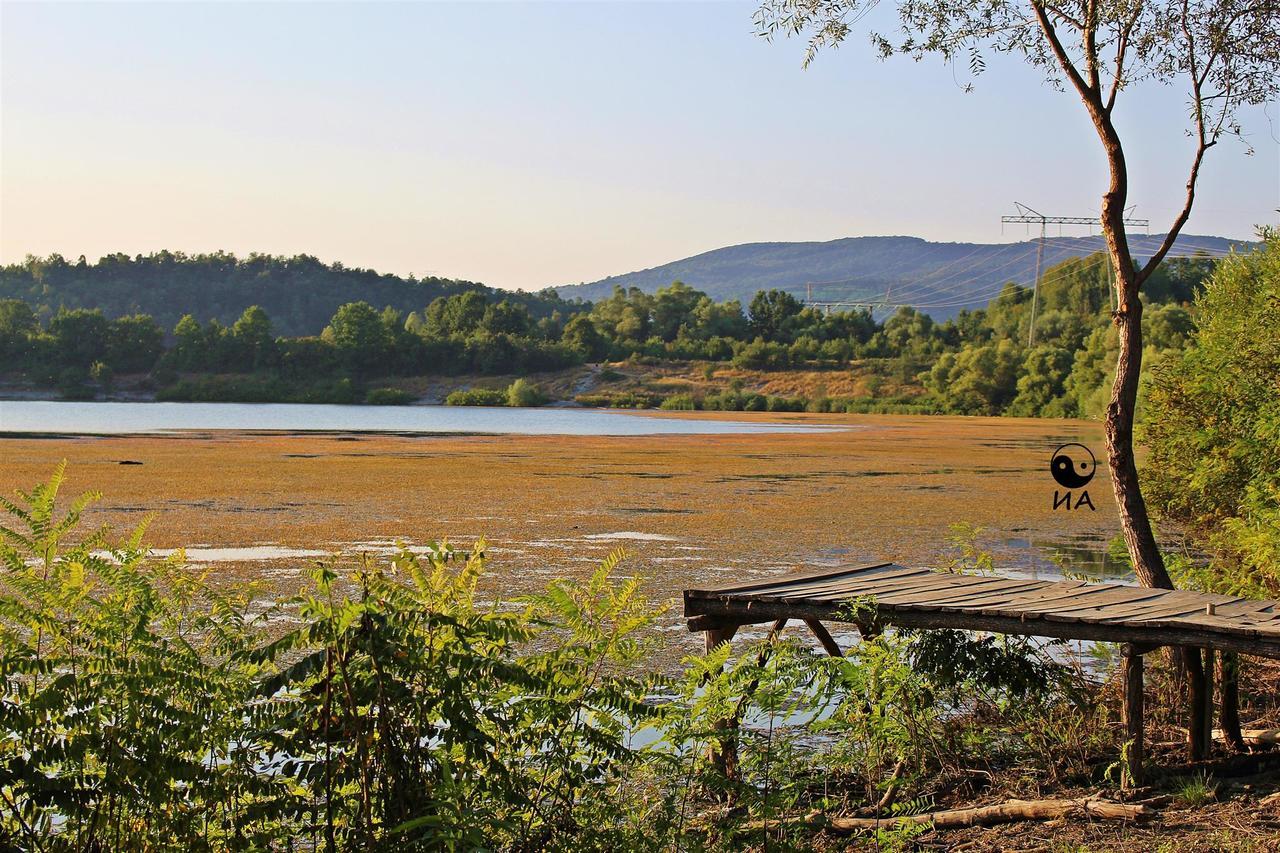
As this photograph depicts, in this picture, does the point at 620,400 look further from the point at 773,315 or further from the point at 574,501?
the point at 574,501

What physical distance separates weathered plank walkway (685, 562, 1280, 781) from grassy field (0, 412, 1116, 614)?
0.68 metres

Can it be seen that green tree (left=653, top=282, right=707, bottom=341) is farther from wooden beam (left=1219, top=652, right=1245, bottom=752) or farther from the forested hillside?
wooden beam (left=1219, top=652, right=1245, bottom=752)

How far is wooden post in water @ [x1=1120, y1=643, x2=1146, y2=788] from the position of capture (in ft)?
20.8

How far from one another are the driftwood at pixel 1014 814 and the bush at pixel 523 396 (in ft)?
363

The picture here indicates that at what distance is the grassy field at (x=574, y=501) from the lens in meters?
16.9

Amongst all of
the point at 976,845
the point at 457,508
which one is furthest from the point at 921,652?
the point at 457,508

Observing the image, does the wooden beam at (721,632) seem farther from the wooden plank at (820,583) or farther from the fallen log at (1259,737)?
the fallen log at (1259,737)

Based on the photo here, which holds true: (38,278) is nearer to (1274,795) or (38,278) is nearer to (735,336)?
(735,336)

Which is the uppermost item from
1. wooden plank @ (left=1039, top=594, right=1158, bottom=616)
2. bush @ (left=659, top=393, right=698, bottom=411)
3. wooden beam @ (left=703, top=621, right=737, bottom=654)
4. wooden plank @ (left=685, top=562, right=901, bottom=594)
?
wooden plank @ (left=1039, top=594, right=1158, bottom=616)

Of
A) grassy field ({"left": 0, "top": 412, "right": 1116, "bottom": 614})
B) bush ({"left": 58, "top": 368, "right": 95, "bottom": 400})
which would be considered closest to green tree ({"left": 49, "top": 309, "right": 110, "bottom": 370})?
bush ({"left": 58, "top": 368, "right": 95, "bottom": 400})

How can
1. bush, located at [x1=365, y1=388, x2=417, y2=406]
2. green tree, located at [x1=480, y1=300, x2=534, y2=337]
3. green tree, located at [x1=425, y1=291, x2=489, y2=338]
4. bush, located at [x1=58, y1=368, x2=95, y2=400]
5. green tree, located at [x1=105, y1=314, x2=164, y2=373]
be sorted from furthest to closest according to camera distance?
1. green tree, located at [x1=425, y1=291, x2=489, y2=338]
2. green tree, located at [x1=480, y1=300, x2=534, y2=337]
3. green tree, located at [x1=105, y1=314, x2=164, y2=373]
4. bush, located at [x1=365, y1=388, x2=417, y2=406]
5. bush, located at [x1=58, y1=368, x2=95, y2=400]

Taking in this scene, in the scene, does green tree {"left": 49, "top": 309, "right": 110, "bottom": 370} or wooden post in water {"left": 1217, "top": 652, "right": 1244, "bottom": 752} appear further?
green tree {"left": 49, "top": 309, "right": 110, "bottom": 370}

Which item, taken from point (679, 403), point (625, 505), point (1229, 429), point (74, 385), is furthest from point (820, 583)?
point (74, 385)

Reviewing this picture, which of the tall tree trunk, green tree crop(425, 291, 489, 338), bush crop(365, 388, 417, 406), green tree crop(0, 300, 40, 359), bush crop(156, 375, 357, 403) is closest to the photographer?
the tall tree trunk
